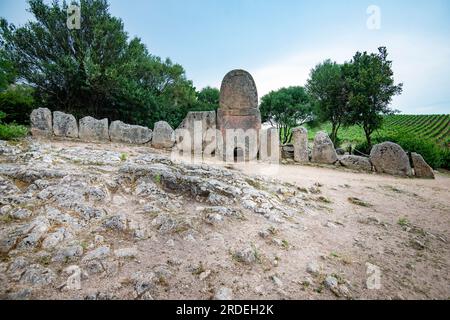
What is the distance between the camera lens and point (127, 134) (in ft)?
28.2

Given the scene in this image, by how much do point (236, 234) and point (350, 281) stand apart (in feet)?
4.46

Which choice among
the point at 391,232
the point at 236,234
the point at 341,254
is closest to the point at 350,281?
the point at 341,254

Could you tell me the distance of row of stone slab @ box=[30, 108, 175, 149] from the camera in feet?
24.8

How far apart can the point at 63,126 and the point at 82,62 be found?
4992 millimetres

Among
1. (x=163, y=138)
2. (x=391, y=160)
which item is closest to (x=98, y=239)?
(x=163, y=138)

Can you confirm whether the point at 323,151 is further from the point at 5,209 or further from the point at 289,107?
the point at 289,107

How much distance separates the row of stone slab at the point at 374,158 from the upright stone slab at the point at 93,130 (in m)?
6.93

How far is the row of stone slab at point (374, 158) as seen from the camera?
324 inches

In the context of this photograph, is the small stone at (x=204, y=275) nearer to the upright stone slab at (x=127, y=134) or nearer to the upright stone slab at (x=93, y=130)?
the upright stone slab at (x=127, y=134)

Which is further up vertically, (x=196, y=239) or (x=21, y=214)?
(x=21, y=214)

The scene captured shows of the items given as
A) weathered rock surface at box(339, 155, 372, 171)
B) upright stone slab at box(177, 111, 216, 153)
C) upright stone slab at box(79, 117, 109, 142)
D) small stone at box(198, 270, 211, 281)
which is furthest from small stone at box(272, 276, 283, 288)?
upright stone slab at box(79, 117, 109, 142)

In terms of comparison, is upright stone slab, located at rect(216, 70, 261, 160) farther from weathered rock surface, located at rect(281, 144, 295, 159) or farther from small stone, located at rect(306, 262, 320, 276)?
small stone, located at rect(306, 262, 320, 276)

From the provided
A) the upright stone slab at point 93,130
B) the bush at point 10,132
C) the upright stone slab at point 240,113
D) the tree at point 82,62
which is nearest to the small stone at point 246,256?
the upright stone slab at point 240,113
